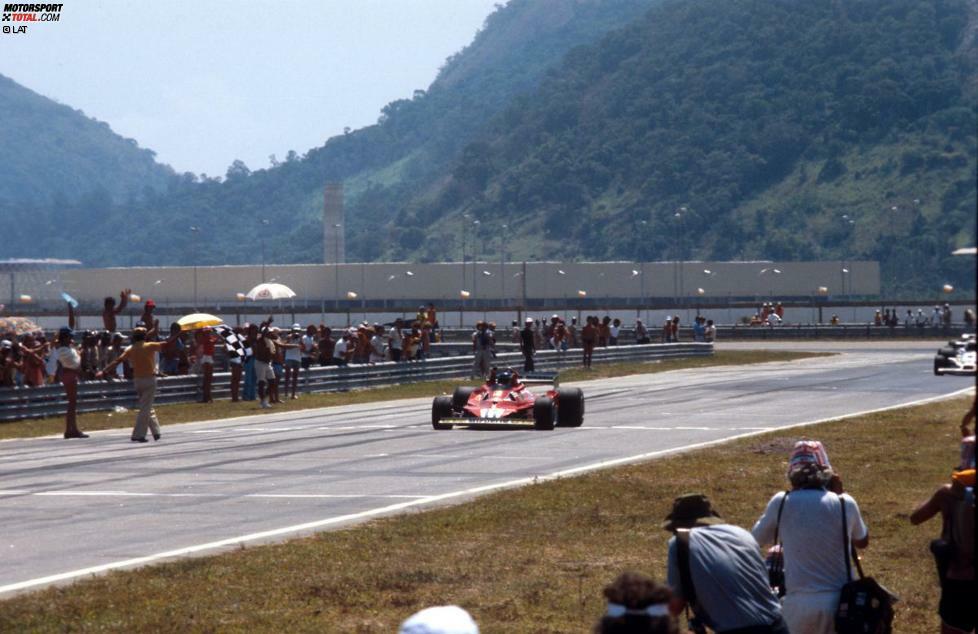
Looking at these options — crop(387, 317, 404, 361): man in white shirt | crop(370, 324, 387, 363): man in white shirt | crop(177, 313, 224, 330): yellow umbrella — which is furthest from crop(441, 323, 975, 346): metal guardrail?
crop(177, 313, 224, 330): yellow umbrella

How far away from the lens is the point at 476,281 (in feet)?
416

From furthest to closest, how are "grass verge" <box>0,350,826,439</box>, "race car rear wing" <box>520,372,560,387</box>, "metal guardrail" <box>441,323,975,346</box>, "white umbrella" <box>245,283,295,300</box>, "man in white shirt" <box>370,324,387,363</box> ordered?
"metal guardrail" <box>441,323,975,346</box> < "white umbrella" <box>245,283,295,300</box> < "man in white shirt" <box>370,324,387,363</box> < "grass verge" <box>0,350,826,439</box> < "race car rear wing" <box>520,372,560,387</box>

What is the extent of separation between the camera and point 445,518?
14977mm

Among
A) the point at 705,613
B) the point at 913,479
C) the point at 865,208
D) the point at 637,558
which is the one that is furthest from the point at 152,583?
the point at 865,208

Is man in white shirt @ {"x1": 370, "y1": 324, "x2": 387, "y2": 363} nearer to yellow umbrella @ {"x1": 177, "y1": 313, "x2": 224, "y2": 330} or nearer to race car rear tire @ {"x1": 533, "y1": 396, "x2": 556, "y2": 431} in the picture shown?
yellow umbrella @ {"x1": 177, "y1": 313, "x2": 224, "y2": 330}

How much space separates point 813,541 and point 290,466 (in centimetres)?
1351

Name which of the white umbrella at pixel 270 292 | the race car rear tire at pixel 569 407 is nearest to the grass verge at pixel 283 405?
the race car rear tire at pixel 569 407

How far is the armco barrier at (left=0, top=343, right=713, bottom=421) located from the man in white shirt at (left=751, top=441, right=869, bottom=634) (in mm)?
23502

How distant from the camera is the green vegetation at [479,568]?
10.3 m

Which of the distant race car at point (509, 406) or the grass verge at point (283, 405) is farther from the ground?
the distant race car at point (509, 406)

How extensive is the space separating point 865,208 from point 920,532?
178313 mm

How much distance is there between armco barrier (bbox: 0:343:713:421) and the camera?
29.8m

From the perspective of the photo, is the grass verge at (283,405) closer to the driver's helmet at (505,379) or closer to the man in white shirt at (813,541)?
the driver's helmet at (505,379)

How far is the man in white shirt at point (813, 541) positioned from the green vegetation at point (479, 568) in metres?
2.35
